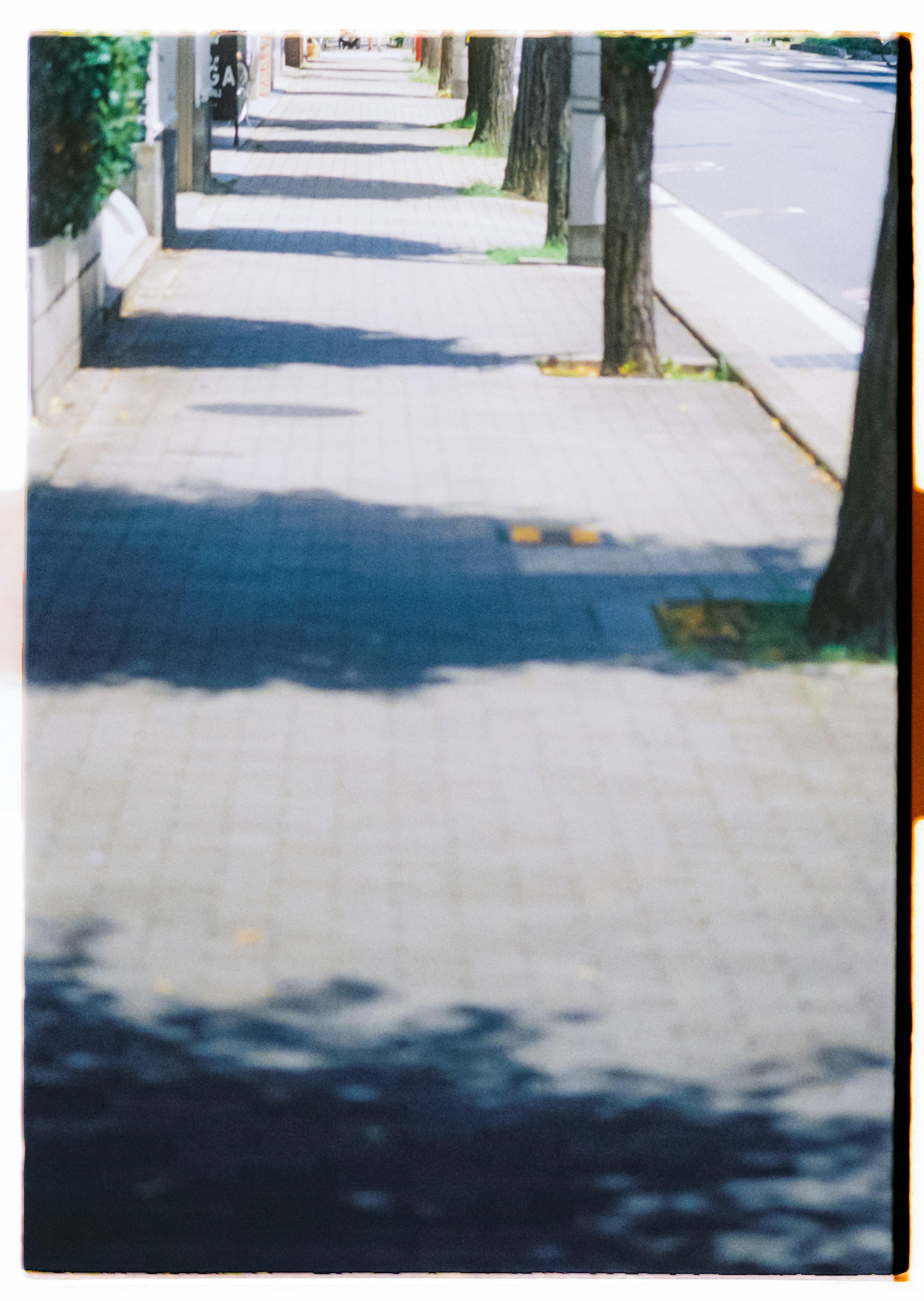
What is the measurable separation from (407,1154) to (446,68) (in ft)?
134

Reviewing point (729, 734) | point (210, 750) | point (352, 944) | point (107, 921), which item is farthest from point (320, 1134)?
point (729, 734)

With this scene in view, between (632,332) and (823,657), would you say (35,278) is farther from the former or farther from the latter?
(823,657)

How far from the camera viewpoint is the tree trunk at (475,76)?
85.1 ft

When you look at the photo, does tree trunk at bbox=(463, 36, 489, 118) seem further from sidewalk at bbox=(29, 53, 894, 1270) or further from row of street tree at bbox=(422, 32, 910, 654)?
sidewalk at bbox=(29, 53, 894, 1270)

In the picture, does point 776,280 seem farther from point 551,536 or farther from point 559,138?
point 551,536

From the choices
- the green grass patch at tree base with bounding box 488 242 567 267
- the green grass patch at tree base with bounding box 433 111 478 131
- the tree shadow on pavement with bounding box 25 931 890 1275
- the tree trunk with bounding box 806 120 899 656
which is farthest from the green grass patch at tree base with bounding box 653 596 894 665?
the green grass patch at tree base with bounding box 433 111 478 131

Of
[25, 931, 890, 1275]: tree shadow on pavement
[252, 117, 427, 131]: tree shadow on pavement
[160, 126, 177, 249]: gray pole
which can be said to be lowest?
[25, 931, 890, 1275]: tree shadow on pavement

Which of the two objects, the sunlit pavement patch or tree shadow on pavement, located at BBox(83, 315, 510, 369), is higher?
tree shadow on pavement, located at BBox(83, 315, 510, 369)

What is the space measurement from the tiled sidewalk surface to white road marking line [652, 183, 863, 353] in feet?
7.29

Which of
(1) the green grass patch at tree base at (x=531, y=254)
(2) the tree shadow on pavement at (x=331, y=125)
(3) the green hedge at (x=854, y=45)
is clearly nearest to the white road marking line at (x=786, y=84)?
(2) the tree shadow on pavement at (x=331, y=125)

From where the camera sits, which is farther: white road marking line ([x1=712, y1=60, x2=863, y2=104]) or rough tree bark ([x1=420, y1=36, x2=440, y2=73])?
rough tree bark ([x1=420, y1=36, x2=440, y2=73])

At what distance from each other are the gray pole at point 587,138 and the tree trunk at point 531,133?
14.3 feet

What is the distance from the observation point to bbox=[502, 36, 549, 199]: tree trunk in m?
19.0

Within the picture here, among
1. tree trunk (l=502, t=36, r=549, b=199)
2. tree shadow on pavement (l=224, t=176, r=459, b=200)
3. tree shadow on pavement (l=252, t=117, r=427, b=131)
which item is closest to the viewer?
tree trunk (l=502, t=36, r=549, b=199)
